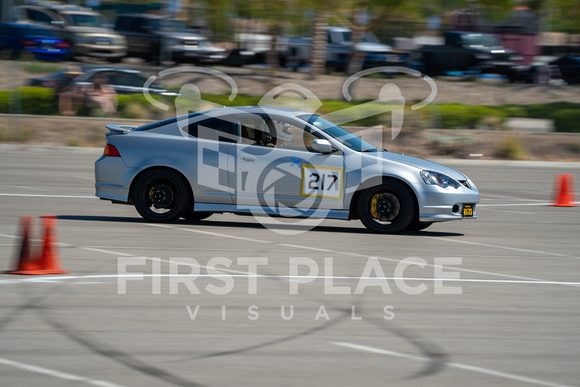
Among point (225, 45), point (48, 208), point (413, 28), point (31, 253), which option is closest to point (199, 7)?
point (225, 45)

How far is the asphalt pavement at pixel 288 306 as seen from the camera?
16.6 ft

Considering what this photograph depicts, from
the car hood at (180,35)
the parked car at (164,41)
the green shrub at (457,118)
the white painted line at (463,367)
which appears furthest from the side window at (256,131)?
the car hood at (180,35)

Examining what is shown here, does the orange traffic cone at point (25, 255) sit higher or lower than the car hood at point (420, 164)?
lower

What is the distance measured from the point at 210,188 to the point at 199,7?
94.6 feet

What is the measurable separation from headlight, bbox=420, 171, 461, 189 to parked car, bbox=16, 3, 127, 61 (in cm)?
2543

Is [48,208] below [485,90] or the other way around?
below

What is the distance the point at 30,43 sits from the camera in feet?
107

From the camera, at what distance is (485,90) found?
30656 mm

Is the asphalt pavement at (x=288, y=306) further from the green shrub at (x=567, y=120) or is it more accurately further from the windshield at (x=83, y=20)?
the windshield at (x=83, y=20)

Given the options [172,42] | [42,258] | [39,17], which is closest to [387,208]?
[42,258]

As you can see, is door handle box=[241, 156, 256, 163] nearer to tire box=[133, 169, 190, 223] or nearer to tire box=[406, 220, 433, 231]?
tire box=[133, 169, 190, 223]

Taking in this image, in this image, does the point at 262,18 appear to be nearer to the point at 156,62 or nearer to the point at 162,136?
the point at 156,62

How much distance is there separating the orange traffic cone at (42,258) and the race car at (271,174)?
303 centimetres

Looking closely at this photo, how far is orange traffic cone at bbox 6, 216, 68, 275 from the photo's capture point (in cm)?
751
